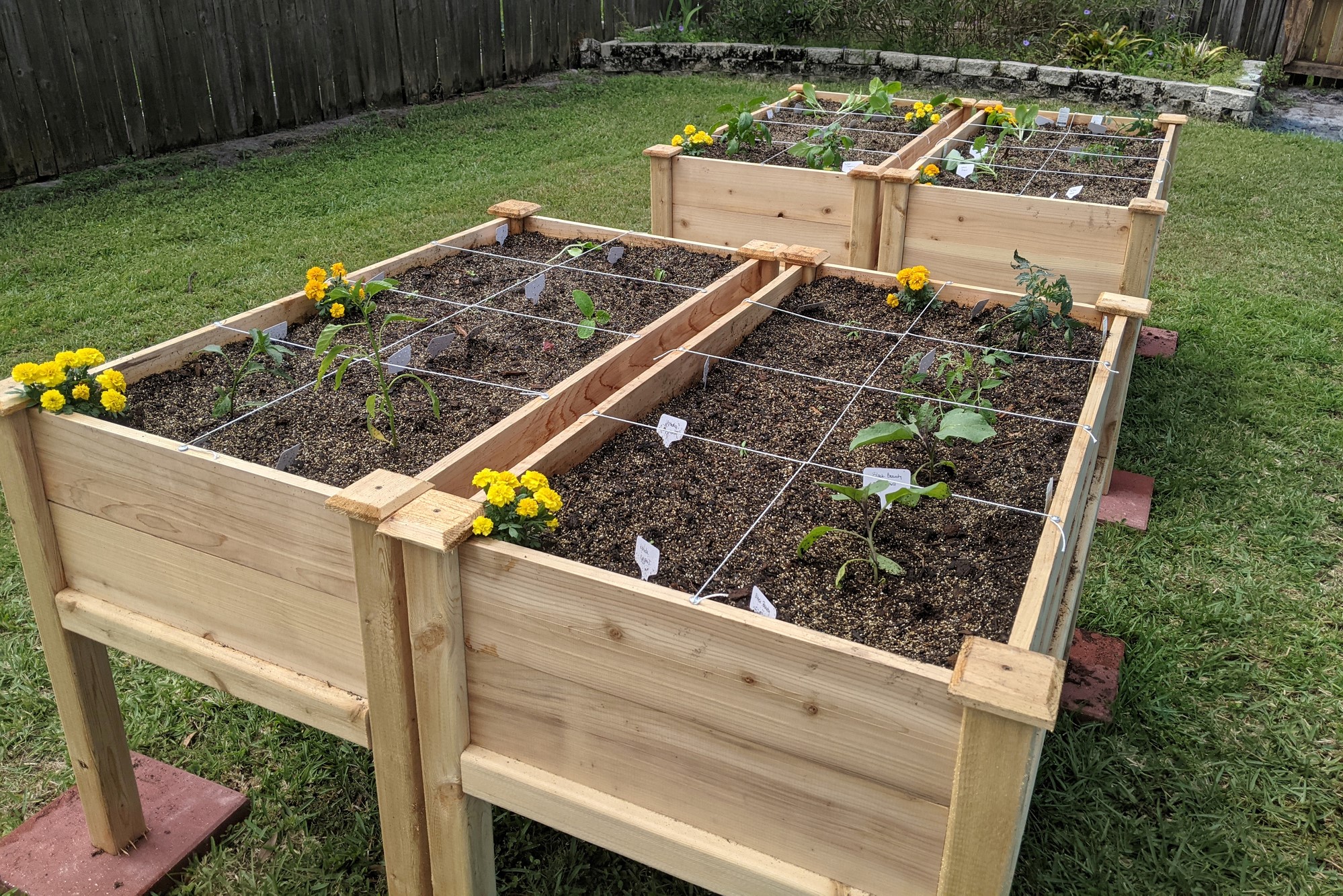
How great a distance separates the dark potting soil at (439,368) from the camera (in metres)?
1.98

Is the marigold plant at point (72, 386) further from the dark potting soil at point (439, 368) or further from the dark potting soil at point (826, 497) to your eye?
the dark potting soil at point (826, 497)

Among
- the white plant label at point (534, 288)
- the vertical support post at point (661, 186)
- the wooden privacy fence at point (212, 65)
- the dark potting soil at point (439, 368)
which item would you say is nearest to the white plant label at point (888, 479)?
the dark potting soil at point (439, 368)

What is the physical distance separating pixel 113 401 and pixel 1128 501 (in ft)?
9.60

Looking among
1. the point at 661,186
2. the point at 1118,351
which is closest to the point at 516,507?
the point at 1118,351

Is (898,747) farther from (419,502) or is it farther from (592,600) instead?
(419,502)

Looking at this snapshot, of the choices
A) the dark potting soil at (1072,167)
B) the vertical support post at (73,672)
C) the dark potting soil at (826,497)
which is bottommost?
the vertical support post at (73,672)

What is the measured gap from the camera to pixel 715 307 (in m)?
2.71

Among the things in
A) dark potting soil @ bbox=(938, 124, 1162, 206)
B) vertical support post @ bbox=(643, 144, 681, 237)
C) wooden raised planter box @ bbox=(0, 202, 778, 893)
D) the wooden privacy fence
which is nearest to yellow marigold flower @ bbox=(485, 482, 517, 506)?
wooden raised planter box @ bbox=(0, 202, 778, 893)

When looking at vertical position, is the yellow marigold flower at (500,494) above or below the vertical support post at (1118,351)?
above

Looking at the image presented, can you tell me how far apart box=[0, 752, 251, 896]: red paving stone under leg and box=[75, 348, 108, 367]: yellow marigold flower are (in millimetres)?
979

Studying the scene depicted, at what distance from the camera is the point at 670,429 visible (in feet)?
6.46

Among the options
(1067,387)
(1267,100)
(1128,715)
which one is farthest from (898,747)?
(1267,100)

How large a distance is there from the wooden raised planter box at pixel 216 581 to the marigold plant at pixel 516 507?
0.37 ft

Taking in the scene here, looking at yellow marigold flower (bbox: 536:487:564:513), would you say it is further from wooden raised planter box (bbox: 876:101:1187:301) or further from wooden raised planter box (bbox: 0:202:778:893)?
wooden raised planter box (bbox: 876:101:1187:301)
